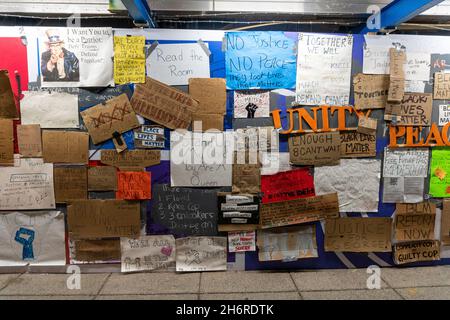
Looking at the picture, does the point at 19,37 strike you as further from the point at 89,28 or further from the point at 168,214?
the point at 168,214

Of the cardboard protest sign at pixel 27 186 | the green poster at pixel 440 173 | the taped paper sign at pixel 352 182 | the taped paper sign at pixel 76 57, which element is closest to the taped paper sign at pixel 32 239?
the cardboard protest sign at pixel 27 186

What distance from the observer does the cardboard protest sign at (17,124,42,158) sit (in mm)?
2615

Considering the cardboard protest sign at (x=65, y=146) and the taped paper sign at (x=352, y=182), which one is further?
the taped paper sign at (x=352, y=182)

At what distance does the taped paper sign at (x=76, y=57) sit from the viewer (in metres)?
2.56

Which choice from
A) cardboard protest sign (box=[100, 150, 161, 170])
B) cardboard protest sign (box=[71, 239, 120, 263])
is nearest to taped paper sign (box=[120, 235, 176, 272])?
cardboard protest sign (box=[71, 239, 120, 263])

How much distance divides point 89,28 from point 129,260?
2142 millimetres

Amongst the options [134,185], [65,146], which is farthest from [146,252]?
[65,146]

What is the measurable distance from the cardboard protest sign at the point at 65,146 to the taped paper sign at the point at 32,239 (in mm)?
527

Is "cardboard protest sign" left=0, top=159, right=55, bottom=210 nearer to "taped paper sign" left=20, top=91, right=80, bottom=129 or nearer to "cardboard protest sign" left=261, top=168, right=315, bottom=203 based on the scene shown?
"taped paper sign" left=20, top=91, right=80, bottom=129

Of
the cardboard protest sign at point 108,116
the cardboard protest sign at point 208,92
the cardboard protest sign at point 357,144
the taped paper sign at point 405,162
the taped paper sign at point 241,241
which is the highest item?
the cardboard protest sign at point 208,92

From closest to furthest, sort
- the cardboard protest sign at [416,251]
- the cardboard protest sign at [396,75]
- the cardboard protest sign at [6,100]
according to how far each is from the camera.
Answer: the cardboard protest sign at [6,100] → the cardboard protest sign at [396,75] → the cardboard protest sign at [416,251]

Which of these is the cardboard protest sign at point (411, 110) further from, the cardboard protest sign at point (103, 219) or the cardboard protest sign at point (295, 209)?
the cardboard protest sign at point (103, 219)

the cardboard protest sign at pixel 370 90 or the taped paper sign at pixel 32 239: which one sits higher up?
Result: the cardboard protest sign at pixel 370 90

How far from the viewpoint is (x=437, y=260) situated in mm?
2924
